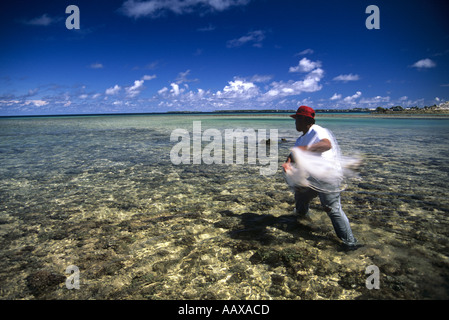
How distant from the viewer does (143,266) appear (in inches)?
151

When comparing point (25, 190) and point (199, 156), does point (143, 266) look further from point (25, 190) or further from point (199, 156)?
point (199, 156)

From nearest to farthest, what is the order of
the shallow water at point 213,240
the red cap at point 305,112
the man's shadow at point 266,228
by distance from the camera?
the shallow water at point 213,240 → the red cap at point 305,112 → the man's shadow at point 266,228

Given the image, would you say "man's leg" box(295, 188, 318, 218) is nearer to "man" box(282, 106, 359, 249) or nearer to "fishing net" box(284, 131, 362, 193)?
"fishing net" box(284, 131, 362, 193)

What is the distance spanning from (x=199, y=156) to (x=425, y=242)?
11034 millimetres

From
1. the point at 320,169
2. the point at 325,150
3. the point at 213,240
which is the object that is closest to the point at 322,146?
the point at 325,150

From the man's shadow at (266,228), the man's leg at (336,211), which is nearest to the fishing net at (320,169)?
the man's leg at (336,211)

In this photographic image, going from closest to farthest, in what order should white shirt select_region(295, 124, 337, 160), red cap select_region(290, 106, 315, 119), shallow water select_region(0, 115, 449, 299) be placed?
1. shallow water select_region(0, 115, 449, 299)
2. white shirt select_region(295, 124, 337, 160)
3. red cap select_region(290, 106, 315, 119)

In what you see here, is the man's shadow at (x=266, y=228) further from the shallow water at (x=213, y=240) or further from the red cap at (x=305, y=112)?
the red cap at (x=305, y=112)

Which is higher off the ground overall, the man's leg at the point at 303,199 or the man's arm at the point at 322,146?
the man's arm at the point at 322,146

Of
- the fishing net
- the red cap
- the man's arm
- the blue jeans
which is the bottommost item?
Answer: the blue jeans


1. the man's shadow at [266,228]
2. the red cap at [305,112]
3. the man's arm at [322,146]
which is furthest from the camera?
the man's shadow at [266,228]

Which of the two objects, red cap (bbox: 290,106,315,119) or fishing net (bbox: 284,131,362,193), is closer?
fishing net (bbox: 284,131,362,193)

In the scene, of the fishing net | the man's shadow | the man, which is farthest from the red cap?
the man's shadow
